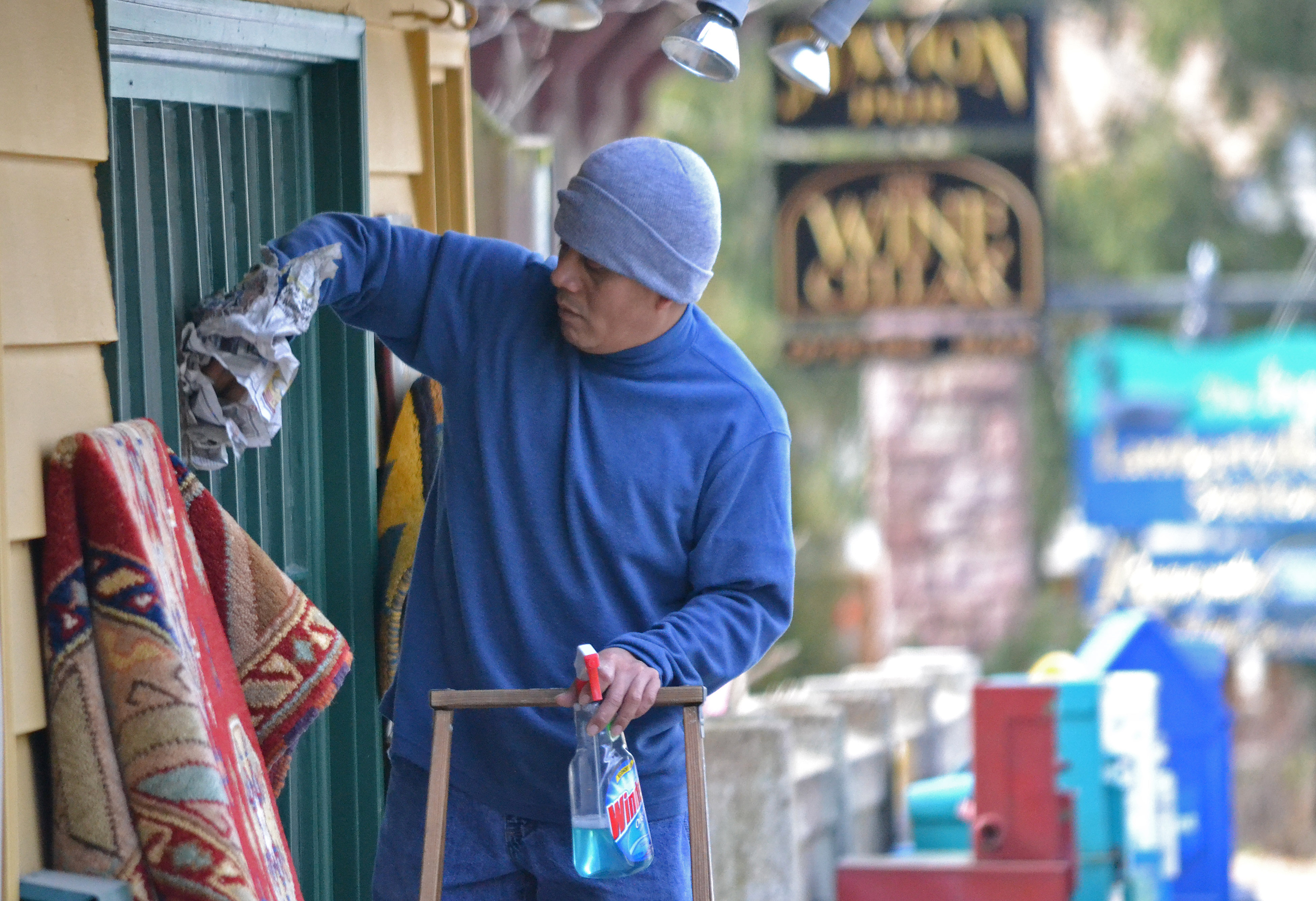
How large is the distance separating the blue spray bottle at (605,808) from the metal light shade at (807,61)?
1.81 meters

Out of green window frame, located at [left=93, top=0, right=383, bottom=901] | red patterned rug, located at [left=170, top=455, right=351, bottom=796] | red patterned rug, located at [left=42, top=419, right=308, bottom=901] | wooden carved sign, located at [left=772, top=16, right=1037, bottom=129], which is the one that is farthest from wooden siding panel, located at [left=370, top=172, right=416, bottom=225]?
wooden carved sign, located at [left=772, top=16, right=1037, bottom=129]

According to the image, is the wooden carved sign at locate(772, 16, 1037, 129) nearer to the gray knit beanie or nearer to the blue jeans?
the gray knit beanie

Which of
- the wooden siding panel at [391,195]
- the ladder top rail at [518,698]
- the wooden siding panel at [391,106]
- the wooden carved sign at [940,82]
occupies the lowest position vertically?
the ladder top rail at [518,698]

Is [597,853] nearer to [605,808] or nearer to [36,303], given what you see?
[605,808]

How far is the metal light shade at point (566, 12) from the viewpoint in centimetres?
447

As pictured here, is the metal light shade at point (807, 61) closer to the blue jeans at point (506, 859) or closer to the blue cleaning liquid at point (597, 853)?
the blue jeans at point (506, 859)

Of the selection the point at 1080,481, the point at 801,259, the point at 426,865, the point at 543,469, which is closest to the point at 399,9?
the point at 543,469

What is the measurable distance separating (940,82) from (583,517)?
5.49 m

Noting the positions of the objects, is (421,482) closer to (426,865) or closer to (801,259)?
(426,865)

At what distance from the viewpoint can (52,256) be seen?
2.28 meters

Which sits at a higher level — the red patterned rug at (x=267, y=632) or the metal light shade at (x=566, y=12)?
the metal light shade at (x=566, y=12)

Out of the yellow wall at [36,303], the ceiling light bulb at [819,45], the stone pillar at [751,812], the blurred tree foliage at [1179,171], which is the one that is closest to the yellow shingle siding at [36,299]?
the yellow wall at [36,303]

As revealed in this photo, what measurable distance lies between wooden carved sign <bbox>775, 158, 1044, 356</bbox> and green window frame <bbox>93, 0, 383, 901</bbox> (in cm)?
475

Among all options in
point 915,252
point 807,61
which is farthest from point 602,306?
point 915,252
